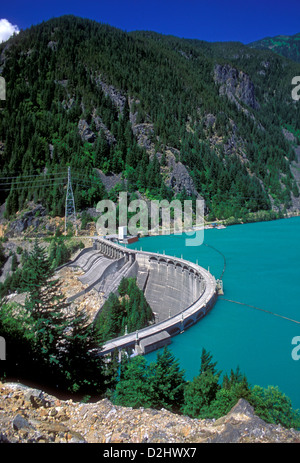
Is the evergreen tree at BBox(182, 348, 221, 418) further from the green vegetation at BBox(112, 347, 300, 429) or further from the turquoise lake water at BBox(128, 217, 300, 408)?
the turquoise lake water at BBox(128, 217, 300, 408)

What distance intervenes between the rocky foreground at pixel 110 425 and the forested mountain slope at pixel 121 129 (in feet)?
145

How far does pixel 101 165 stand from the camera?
6197cm

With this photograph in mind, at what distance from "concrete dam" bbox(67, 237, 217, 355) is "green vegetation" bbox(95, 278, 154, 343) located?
1.49m

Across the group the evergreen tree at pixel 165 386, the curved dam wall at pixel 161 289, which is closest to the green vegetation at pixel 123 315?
the curved dam wall at pixel 161 289

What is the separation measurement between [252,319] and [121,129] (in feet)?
178

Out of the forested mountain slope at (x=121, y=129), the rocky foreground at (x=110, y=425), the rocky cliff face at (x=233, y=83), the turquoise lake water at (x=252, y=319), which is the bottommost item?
the turquoise lake water at (x=252, y=319)

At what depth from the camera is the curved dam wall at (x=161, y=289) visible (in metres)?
18.3

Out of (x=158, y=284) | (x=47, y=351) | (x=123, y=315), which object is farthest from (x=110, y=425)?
(x=158, y=284)

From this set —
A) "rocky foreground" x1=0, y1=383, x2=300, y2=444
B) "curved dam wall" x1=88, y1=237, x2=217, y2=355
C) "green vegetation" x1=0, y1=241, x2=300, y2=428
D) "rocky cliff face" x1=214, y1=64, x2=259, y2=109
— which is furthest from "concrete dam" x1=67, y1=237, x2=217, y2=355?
"rocky cliff face" x1=214, y1=64, x2=259, y2=109

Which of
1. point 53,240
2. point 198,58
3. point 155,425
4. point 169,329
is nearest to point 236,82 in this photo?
point 198,58

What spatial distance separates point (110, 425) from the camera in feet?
25.1

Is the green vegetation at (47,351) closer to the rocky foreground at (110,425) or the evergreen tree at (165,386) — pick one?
the evergreen tree at (165,386)

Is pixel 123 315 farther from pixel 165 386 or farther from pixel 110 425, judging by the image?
pixel 110 425
